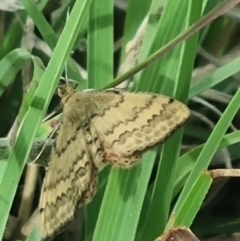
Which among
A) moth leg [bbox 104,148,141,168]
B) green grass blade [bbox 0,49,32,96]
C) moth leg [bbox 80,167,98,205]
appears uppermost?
green grass blade [bbox 0,49,32,96]

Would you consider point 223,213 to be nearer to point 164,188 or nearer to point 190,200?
point 164,188

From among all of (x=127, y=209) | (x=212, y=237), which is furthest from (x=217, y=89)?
(x=127, y=209)

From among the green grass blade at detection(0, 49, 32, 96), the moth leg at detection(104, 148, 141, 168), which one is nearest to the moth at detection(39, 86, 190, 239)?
the moth leg at detection(104, 148, 141, 168)

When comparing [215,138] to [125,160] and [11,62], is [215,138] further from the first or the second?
[11,62]

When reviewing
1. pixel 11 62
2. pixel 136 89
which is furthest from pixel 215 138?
pixel 11 62

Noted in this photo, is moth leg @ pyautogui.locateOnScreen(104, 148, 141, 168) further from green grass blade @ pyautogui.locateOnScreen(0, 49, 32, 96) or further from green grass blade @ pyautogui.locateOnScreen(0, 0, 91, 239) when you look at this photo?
green grass blade @ pyautogui.locateOnScreen(0, 49, 32, 96)

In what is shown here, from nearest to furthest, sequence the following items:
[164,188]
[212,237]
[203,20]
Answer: [203,20] < [164,188] < [212,237]

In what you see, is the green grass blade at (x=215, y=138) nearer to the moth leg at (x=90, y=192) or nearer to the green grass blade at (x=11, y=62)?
the moth leg at (x=90, y=192)
